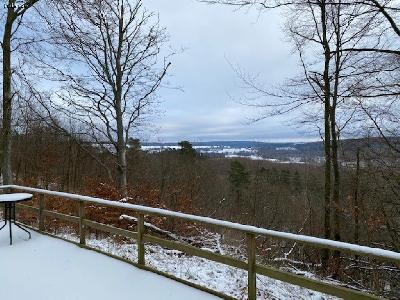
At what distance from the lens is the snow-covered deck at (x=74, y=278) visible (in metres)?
4.68

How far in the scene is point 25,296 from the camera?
465 centimetres

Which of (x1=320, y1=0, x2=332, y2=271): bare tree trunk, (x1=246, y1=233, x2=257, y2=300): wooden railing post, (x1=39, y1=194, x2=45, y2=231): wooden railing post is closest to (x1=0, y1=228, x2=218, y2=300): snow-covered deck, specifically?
(x1=246, y1=233, x2=257, y2=300): wooden railing post

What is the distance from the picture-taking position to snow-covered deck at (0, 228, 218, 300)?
4.68m

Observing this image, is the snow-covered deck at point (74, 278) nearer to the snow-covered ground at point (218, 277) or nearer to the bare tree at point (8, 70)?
the snow-covered ground at point (218, 277)

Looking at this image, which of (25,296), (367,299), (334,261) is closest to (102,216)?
(334,261)

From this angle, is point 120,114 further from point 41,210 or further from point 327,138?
point 327,138

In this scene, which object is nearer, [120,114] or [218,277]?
[218,277]

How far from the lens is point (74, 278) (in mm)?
5242

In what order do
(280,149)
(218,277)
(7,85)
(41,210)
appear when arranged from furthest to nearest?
1. (280,149)
2. (7,85)
3. (41,210)
4. (218,277)

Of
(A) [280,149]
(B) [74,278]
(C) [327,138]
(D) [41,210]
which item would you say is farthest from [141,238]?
(A) [280,149]

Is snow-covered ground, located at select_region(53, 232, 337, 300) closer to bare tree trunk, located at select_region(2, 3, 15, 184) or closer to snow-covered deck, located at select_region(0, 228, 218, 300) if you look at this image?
snow-covered deck, located at select_region(0, 228, 218, 300)

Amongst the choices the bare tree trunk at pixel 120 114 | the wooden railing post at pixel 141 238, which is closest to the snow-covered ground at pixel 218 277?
the wooden railing post at pixel 141 238

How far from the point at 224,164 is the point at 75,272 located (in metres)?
49.8

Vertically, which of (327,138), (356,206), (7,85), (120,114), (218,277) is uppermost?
(7,85)
